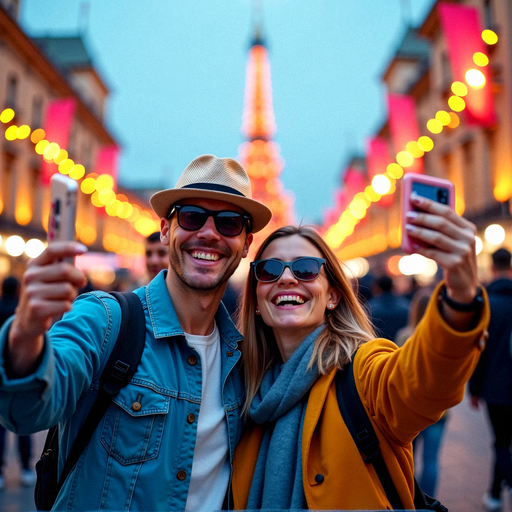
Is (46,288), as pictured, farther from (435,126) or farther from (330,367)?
(435,126)

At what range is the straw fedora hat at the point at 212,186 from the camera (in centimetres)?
245

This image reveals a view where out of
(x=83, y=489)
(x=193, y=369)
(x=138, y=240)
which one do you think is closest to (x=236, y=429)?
(x=193, y=369)

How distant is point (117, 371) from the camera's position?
1990mm

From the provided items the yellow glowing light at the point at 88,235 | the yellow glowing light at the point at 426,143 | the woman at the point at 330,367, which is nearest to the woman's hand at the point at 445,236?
the woman at the point at 330,367

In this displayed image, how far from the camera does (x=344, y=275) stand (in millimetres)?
2771

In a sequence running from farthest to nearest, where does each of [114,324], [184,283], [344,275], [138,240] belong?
[138,240] → [344,275] → [184,283] → [114,324]

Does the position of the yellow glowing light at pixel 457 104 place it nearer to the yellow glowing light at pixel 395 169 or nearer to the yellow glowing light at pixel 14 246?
the yellow glowing light at pixel 395 169

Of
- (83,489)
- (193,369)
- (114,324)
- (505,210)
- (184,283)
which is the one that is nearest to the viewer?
(83,489)

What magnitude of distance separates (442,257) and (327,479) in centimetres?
107

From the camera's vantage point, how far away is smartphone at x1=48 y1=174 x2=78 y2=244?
51.4 inches

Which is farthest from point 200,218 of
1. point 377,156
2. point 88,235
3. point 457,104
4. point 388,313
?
point 88,235

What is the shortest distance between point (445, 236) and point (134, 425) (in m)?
1.42

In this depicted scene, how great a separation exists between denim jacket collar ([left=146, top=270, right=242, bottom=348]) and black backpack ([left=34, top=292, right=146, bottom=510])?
11 cm

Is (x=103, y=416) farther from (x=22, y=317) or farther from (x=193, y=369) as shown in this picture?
(x=22, y=317)
